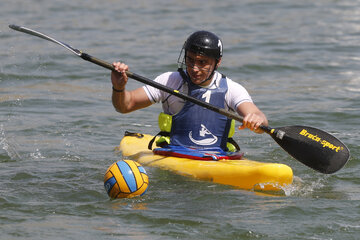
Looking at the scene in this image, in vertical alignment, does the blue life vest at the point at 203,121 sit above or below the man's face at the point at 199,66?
below

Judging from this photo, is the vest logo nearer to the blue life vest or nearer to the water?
the blue life vest

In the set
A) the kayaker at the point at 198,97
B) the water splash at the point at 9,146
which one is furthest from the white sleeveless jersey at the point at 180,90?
the water splash at the point at 9,146

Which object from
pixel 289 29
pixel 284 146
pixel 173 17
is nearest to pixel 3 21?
pixel 173 17

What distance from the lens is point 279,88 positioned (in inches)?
463

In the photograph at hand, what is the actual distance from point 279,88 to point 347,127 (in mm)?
2611

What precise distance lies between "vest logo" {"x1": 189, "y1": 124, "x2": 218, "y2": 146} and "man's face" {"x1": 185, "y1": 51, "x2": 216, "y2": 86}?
460 mm

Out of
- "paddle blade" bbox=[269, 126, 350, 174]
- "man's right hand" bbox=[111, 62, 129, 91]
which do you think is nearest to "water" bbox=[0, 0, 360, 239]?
"paddle blade" bbox=[269, 126, 350, 174]

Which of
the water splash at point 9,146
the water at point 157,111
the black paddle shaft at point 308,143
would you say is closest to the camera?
the water at point 157,111

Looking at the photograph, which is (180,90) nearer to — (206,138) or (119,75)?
(206,138)

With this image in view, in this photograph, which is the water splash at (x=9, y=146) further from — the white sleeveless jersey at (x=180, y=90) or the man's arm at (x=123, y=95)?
the white sleeveless jersey at (x=180, y=90)

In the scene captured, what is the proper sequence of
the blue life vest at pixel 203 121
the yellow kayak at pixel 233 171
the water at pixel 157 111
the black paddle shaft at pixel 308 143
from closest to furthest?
the water at pixel 157 111 → the yellow kayak at pixel 233 171 → the black paddle shaft at pixel 308 143 → the blue life vest at pixel 203 121

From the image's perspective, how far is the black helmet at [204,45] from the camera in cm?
657

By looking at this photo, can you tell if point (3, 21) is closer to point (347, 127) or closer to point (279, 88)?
point (279, 88)

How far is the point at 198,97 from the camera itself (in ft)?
22.3
